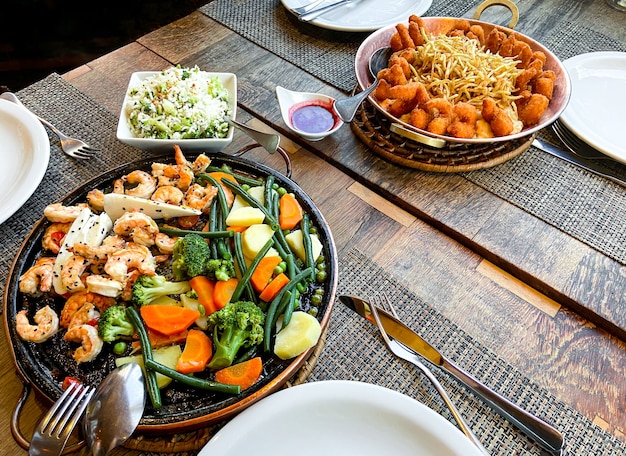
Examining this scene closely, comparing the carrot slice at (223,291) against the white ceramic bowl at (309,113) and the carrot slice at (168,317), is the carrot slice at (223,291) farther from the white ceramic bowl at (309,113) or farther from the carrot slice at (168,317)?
the white ceramic bowl at (309,113)

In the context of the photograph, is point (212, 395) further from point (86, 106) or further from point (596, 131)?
point (596, 131)

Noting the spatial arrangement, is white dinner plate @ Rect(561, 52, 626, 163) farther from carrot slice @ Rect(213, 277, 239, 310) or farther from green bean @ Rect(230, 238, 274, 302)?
carrot slice @ Rect(213, 277, 239, 310)

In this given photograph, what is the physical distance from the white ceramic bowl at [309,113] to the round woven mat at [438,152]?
16 cm

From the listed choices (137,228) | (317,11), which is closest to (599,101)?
(317,11)

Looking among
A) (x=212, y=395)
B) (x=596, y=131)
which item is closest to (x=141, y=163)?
(x=212, y=395)

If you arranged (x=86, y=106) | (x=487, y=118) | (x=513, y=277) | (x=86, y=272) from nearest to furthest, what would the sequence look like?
(x=86, y=272)
(x=513, y=277)
(x=487, y=118)
(x=86, y=106)

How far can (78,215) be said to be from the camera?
1711 millimetres

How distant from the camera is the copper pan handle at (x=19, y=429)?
1.30m

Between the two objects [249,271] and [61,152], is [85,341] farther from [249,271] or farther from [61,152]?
[61,152]

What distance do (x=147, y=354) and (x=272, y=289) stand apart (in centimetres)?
43

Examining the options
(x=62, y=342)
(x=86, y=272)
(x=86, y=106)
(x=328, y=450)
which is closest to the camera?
(x=328, y=450)

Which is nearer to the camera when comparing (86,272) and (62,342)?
(62,342)

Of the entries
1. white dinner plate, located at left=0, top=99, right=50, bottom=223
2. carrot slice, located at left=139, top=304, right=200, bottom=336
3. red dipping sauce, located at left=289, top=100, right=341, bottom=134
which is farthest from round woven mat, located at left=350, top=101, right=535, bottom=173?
white dinner plate, located at left=0, top=99, right=50, bottom=223

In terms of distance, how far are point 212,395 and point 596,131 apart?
2160mm
